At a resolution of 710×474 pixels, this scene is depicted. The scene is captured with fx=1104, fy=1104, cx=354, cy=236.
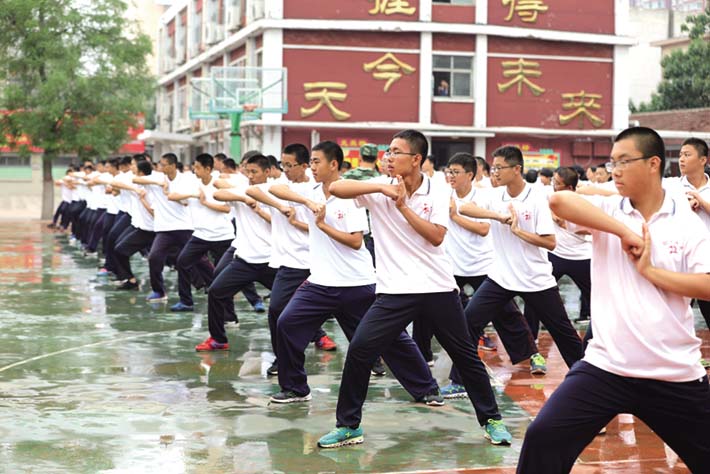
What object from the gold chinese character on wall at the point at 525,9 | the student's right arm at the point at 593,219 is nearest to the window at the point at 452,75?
the gold chinese character on wall at the point at 525,9

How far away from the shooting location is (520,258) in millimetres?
7789

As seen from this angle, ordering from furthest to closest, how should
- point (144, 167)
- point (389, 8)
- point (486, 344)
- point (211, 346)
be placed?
point (389, 8) → point (144, 167) → point (486, 344) → point (211, 346)

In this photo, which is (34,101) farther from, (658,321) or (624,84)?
(658,321)

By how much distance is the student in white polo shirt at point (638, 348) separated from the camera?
160 inches

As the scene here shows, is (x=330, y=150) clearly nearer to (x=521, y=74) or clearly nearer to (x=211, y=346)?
(x=211, y=346)

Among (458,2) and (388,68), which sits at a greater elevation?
(458,2)

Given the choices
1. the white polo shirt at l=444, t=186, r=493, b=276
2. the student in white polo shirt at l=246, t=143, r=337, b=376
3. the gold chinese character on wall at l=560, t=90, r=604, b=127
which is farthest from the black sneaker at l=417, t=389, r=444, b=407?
the gold chinese character on wall at l=560, t=90, r=604, b=127

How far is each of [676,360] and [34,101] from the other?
98.1 feet

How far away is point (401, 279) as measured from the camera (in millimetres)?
6145

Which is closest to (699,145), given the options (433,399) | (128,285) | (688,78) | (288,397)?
(433,399)

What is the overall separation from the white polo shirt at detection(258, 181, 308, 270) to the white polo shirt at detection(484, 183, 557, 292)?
144 centimetres

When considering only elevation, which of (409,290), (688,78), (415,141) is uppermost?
(688,78)

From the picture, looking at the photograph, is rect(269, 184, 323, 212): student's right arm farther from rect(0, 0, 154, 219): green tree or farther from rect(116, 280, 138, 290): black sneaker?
rect(0, 0, 154, 219): green tree

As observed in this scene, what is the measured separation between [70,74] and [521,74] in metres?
12.8
